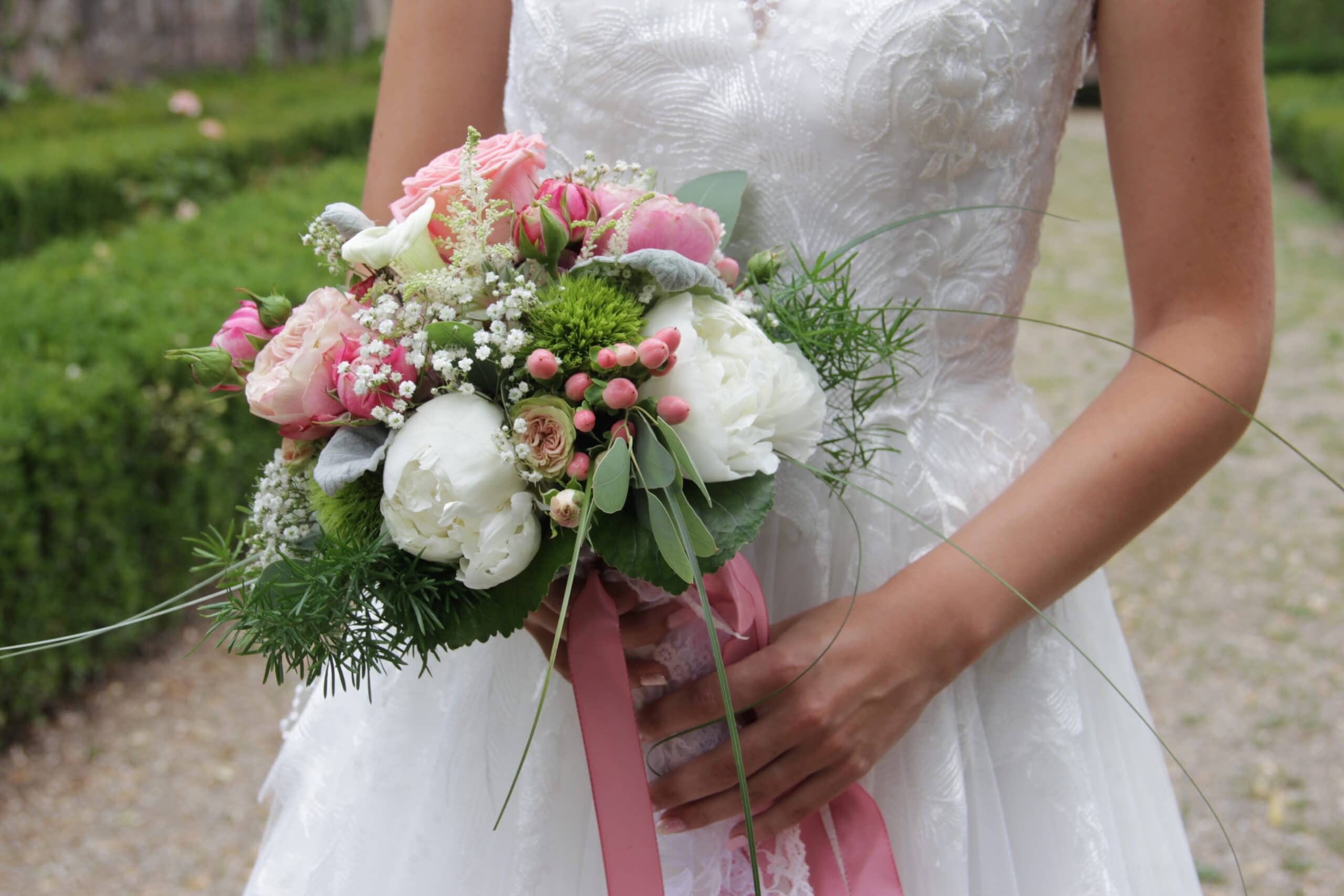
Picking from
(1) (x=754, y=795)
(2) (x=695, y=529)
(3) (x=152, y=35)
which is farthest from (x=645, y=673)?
(3) (x=152, y=35)

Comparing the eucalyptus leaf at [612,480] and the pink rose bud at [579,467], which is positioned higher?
the eucalyptus leaf at [612,480]

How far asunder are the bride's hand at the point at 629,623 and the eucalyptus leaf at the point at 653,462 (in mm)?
230

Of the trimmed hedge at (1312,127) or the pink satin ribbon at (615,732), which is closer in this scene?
the pink satin ribbon at (615,732)

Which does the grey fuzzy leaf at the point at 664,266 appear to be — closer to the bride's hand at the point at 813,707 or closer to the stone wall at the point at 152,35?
the bride's hand at the point at 813,707

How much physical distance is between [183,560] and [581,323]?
3976 millimetres

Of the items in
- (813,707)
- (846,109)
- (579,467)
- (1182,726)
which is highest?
(846,109)

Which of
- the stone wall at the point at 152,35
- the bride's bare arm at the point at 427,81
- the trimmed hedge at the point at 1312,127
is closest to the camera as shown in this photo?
the bride's bare arm at the point at 427,81

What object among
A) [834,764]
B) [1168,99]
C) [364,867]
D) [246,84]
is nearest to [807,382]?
[834,764]

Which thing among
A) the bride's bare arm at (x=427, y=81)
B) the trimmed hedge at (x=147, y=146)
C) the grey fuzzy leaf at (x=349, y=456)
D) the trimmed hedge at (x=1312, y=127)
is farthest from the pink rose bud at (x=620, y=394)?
the trimmed hedge at (x=1312, y=127)

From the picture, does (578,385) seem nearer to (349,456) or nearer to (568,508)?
(568,508)

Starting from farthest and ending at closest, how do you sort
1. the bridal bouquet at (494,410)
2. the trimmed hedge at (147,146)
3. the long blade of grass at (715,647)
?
the trimmed hedge at (147,146) → the bridal bouquet at (494,410) → the long blade of grass at (715,647)

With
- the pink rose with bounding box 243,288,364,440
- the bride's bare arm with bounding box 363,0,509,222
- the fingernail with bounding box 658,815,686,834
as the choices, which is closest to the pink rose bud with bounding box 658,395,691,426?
the pink rose with bounding box 243,288,364,440

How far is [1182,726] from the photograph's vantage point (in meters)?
4.41

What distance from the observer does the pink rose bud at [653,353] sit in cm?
97
